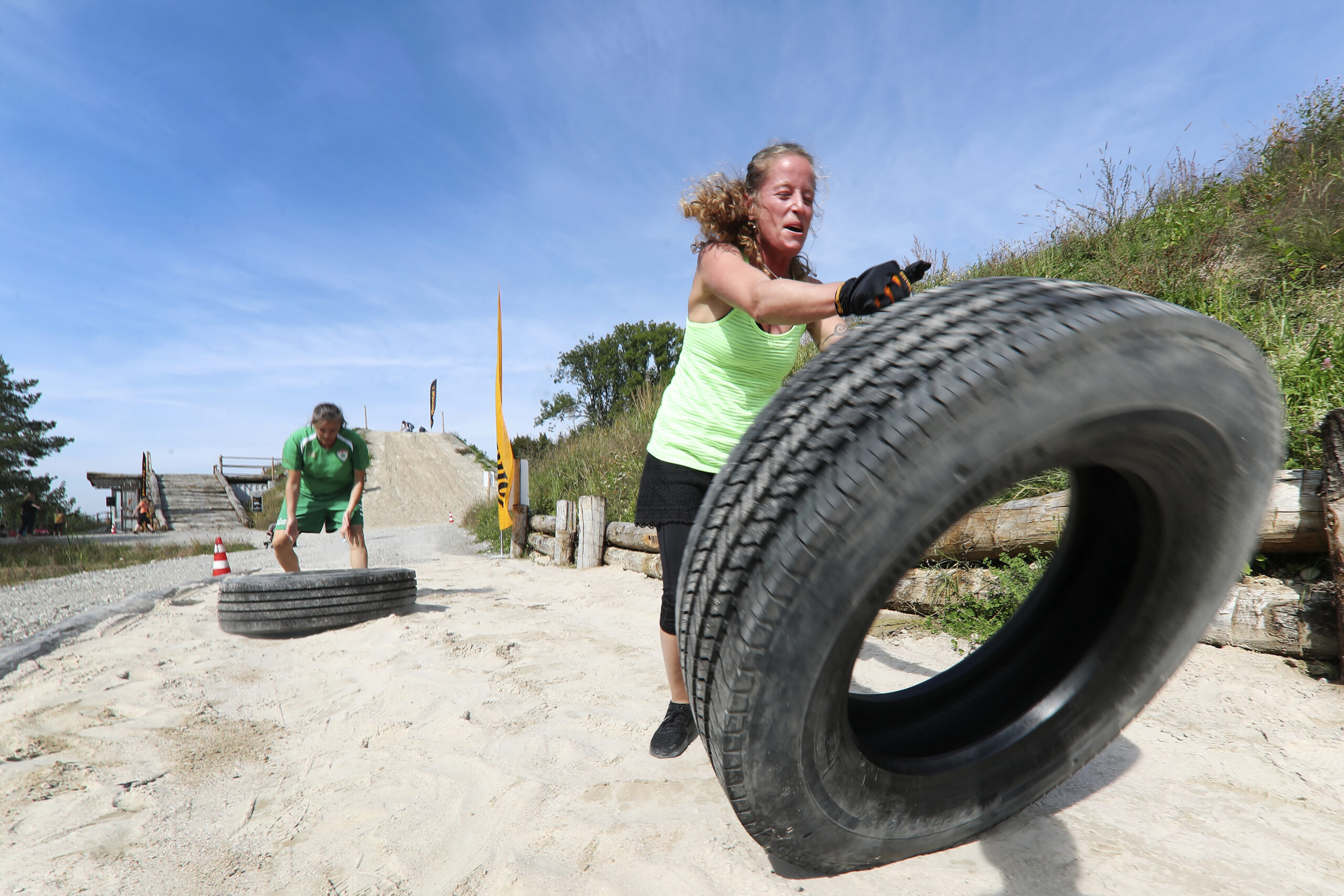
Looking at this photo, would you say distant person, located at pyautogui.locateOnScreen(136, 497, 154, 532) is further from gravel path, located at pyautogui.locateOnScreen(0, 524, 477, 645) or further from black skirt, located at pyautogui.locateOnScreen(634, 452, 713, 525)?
black skirt, located at pyautogui.locateOnScreen(634, 452, 713, 525)

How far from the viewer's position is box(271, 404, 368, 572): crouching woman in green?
5148 millimetres

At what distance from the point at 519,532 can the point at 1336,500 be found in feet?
27.5

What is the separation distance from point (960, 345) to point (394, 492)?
1119 inches

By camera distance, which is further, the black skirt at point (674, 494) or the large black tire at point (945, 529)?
the black skirt at point (674, 494)

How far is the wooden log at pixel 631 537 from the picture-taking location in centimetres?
632

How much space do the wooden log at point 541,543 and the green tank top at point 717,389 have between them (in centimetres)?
606

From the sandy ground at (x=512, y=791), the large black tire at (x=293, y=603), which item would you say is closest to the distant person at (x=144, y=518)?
the large black tire at (x=293, y=603)

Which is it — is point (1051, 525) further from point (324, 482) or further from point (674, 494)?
point (324, 482)

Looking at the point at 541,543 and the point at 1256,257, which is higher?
the point at 1256,257

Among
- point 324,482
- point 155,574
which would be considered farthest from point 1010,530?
point 155,574

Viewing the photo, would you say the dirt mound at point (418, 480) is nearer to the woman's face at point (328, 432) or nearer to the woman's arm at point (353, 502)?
the woman's arm at point (353, 502)

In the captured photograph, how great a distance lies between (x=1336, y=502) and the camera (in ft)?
8.29

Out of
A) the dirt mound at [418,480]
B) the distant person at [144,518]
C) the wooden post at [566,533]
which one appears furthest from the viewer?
the dirt mound at [418,480]

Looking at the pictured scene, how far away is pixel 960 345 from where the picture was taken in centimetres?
108
